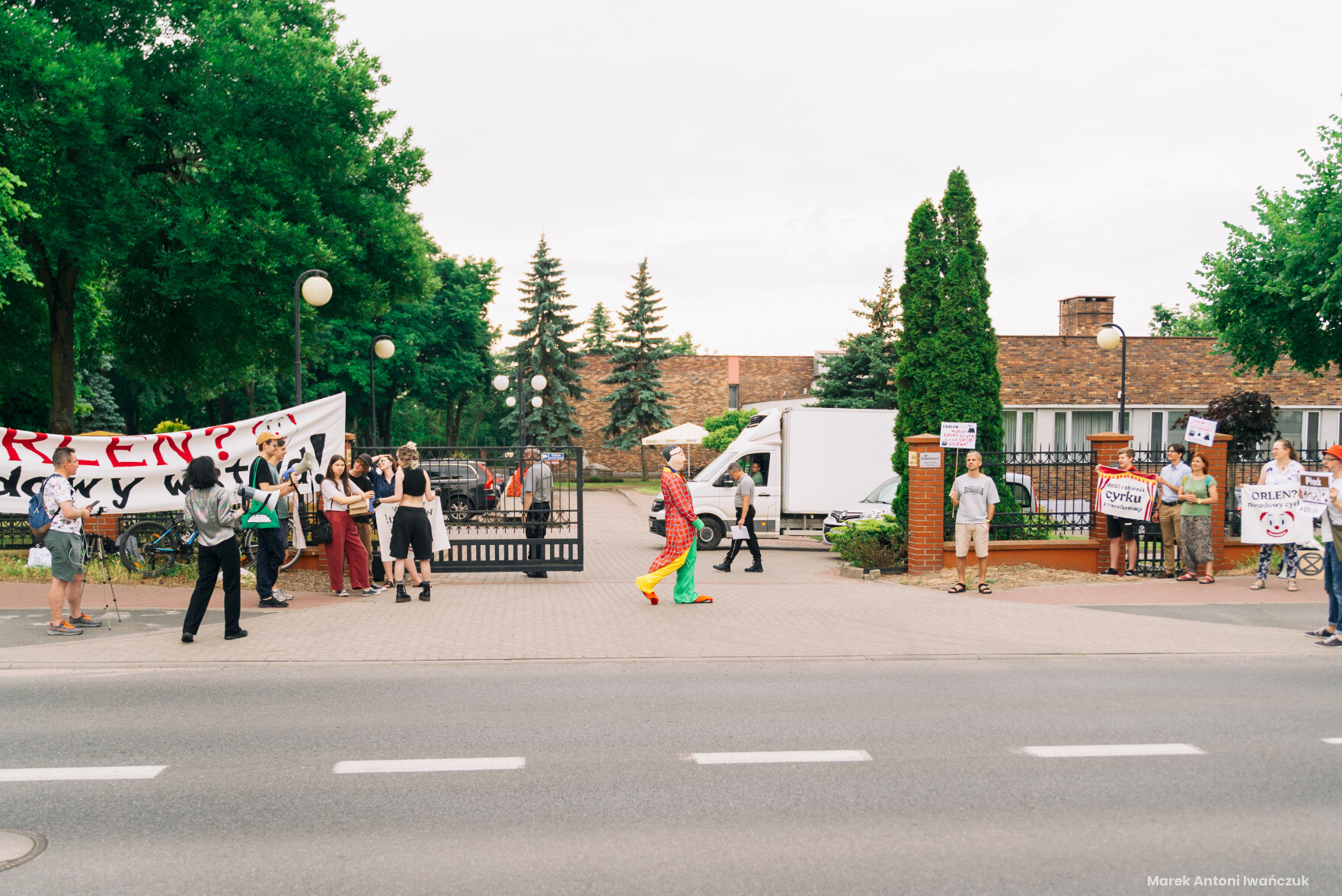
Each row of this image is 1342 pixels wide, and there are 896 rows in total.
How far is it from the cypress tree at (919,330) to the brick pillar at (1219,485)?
395 centimetres

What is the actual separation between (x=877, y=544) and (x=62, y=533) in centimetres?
1065

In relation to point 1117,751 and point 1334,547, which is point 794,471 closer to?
point 1334,547

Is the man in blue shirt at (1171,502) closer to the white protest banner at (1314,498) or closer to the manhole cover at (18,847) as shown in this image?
the white protest banner at (1314,498)

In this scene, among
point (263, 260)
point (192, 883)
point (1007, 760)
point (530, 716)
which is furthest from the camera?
point (263, 260)

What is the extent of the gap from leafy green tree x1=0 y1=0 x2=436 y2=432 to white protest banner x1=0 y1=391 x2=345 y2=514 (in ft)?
14.3

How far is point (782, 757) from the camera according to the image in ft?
18.7

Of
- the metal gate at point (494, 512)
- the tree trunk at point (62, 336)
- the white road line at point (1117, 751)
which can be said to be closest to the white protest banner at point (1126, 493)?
the metal gate at point (494, 512)

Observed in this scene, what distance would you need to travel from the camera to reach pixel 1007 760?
5.66m

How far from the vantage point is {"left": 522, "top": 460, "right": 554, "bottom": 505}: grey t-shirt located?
14094 millimetres

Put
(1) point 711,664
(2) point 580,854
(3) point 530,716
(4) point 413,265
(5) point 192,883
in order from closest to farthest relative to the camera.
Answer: (5) point 192,883 → (2) point 580,854 → (3) point 530,716 → (1) point 711,664 → (4) point 413,265

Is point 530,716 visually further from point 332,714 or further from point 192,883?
point 192,883

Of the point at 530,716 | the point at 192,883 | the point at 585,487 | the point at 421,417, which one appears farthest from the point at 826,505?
the point at 421,417

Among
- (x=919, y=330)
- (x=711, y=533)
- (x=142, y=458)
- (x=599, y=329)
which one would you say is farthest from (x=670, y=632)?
(x=599, y=329)

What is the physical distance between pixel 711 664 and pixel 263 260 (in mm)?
12039
